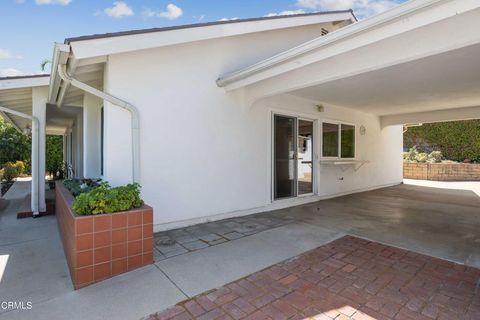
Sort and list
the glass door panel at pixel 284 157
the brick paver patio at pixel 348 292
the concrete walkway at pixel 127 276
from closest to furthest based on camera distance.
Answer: the brick paver patio at pixel 348 292 → the concrete walkway at pixel 127 276 → the glass door panel at pixel 284 157

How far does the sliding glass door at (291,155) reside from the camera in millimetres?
6492

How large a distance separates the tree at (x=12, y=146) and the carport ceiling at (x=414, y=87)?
17084 millimetres

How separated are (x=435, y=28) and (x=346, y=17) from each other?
4.69m

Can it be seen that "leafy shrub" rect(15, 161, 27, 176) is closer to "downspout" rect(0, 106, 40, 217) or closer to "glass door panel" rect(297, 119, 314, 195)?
"downspout" rect(0, 106, 40, 217)

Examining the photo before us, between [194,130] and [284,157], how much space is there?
2.61 m

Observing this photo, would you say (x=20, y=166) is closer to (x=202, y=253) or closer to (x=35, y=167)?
(x=35, y=167)

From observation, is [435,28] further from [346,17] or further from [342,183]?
[342,183]

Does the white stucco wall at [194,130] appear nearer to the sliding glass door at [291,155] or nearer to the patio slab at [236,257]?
the sliding glass door at [291,155]

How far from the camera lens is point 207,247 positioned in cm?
387

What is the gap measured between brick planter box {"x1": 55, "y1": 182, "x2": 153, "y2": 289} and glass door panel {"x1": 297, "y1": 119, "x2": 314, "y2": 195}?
4.70 metres

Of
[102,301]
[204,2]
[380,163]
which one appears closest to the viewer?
[102,301]

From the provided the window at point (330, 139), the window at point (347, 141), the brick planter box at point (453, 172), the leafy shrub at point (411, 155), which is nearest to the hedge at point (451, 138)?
the leafy shrub at point (411, 155)

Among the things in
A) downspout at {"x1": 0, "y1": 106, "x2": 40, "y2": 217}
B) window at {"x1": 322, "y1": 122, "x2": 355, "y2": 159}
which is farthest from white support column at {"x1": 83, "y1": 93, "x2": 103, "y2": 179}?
window at {"x1": 322, "y1": 122, "x2": 355, "y2": 159}

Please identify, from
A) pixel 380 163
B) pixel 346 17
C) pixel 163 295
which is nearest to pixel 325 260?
pixel 163 295
